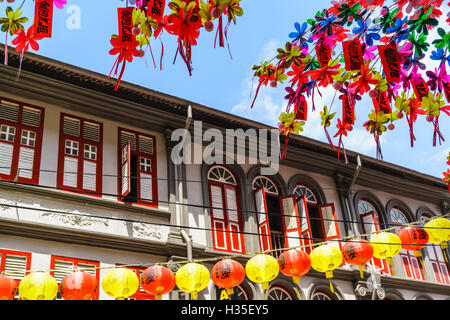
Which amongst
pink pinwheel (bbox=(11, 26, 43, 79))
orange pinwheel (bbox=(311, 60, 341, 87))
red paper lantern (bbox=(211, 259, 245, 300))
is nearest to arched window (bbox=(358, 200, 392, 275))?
red paper lantern (bbox=(211, 259, 245, 300))

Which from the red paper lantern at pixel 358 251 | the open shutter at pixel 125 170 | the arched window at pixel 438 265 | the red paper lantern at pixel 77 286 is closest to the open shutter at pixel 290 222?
the red paper lantern at pixel 358 251

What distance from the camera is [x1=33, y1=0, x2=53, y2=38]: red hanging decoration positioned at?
13.3 feet

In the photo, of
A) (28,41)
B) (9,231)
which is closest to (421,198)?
(9,231)

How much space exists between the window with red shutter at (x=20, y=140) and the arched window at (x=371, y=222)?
8657 millimetres

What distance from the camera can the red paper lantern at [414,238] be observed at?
8832 millimetres

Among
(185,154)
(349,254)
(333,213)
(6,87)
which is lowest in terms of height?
(349,254)

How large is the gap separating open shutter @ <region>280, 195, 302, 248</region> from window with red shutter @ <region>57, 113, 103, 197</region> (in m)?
4.85

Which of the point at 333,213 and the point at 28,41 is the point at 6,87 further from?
the point at 333,213

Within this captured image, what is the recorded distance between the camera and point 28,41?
3.79m

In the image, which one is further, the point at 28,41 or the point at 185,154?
the point at 185,154

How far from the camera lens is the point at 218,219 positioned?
463 inches

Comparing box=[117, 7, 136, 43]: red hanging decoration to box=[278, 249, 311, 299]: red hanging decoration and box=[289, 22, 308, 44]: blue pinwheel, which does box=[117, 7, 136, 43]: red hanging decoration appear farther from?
box=[278, 249, 311, 299]: red hanging decoration

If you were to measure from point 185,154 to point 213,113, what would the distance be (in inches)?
51.1

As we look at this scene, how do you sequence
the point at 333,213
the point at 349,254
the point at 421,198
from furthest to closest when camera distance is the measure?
the point at 421,198, the point at 333,213, the point at 349,254
